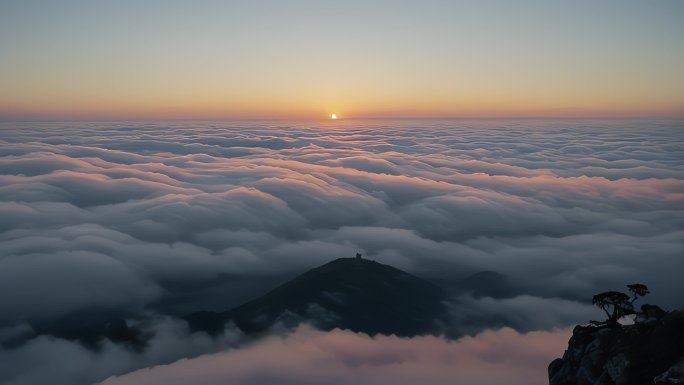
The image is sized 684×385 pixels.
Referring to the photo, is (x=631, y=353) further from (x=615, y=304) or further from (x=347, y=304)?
(x=347, y=304)

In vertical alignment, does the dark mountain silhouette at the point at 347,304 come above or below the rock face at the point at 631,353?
below

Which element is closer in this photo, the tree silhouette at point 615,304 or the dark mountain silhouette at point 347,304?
the tree silhouette at point 615,304

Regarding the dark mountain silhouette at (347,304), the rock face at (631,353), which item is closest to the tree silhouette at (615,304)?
the rock face at (631,353)

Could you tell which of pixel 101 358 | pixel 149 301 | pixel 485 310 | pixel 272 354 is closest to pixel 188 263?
pixel 149 301

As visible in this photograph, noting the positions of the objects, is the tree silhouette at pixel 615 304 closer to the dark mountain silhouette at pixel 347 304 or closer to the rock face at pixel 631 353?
the rock face at pixel 631 353

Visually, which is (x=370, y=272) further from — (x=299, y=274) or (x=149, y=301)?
(x=149, y=301)

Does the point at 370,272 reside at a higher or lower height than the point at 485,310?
higher

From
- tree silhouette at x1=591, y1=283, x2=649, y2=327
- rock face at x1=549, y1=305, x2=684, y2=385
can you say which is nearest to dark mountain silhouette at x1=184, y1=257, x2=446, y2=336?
tree silhouette at x1=591, y1=283, x2=649, y2=327
